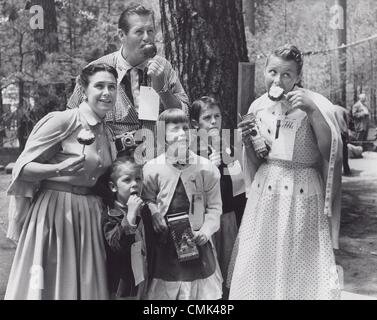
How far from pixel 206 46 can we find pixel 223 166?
877 millimetres

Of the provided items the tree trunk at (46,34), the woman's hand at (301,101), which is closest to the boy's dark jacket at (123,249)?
the woman's hand at (301,101)

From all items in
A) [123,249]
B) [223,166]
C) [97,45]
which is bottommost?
[123,249]

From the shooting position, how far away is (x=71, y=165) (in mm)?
2367

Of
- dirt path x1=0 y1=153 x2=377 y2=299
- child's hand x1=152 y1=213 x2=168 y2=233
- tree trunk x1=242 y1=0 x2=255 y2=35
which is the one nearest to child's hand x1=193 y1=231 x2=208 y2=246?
child's hand x1=152 y1=213 x2=168 y2=233

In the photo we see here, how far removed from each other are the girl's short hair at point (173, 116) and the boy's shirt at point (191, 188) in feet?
0.62

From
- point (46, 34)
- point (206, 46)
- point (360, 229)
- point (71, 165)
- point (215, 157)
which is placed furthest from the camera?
point (46, 34)

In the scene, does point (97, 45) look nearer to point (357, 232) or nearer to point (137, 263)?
point (357, 232)

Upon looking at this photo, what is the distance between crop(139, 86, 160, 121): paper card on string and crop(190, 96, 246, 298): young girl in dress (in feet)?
0.79

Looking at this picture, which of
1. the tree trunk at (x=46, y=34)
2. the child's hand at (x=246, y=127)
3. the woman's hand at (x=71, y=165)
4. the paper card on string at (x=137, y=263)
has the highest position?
the tree trunk at (x=46, y=34)

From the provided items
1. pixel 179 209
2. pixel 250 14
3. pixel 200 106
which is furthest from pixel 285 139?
pixel 250 14

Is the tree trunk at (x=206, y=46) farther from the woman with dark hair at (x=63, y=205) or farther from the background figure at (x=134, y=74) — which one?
the woman with dark hair at (x=63, y=205)

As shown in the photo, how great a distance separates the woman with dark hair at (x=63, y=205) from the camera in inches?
95.2

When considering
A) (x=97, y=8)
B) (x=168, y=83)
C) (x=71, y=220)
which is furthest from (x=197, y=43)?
(x=97, y=8)

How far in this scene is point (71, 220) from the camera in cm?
246
